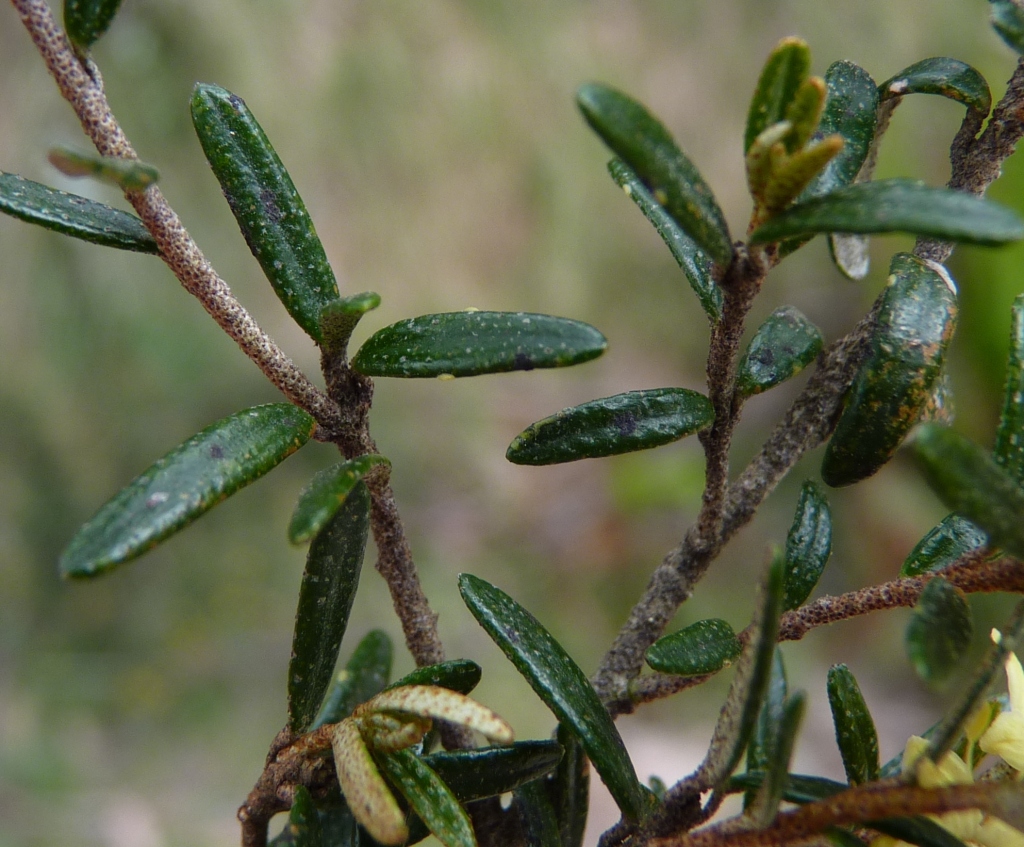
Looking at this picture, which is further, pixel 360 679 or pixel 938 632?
pixel 360 679

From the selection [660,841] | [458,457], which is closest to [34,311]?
[458,457]

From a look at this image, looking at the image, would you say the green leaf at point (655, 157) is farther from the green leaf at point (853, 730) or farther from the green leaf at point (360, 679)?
the green leaf at point (360, 679)

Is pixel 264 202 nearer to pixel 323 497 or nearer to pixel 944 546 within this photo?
pixel 323 497

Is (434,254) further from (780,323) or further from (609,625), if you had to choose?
(780,323)

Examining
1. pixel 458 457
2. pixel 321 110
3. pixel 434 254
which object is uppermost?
pixel 321 110

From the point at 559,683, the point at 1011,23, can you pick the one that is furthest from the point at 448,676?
the point at 1011,23
